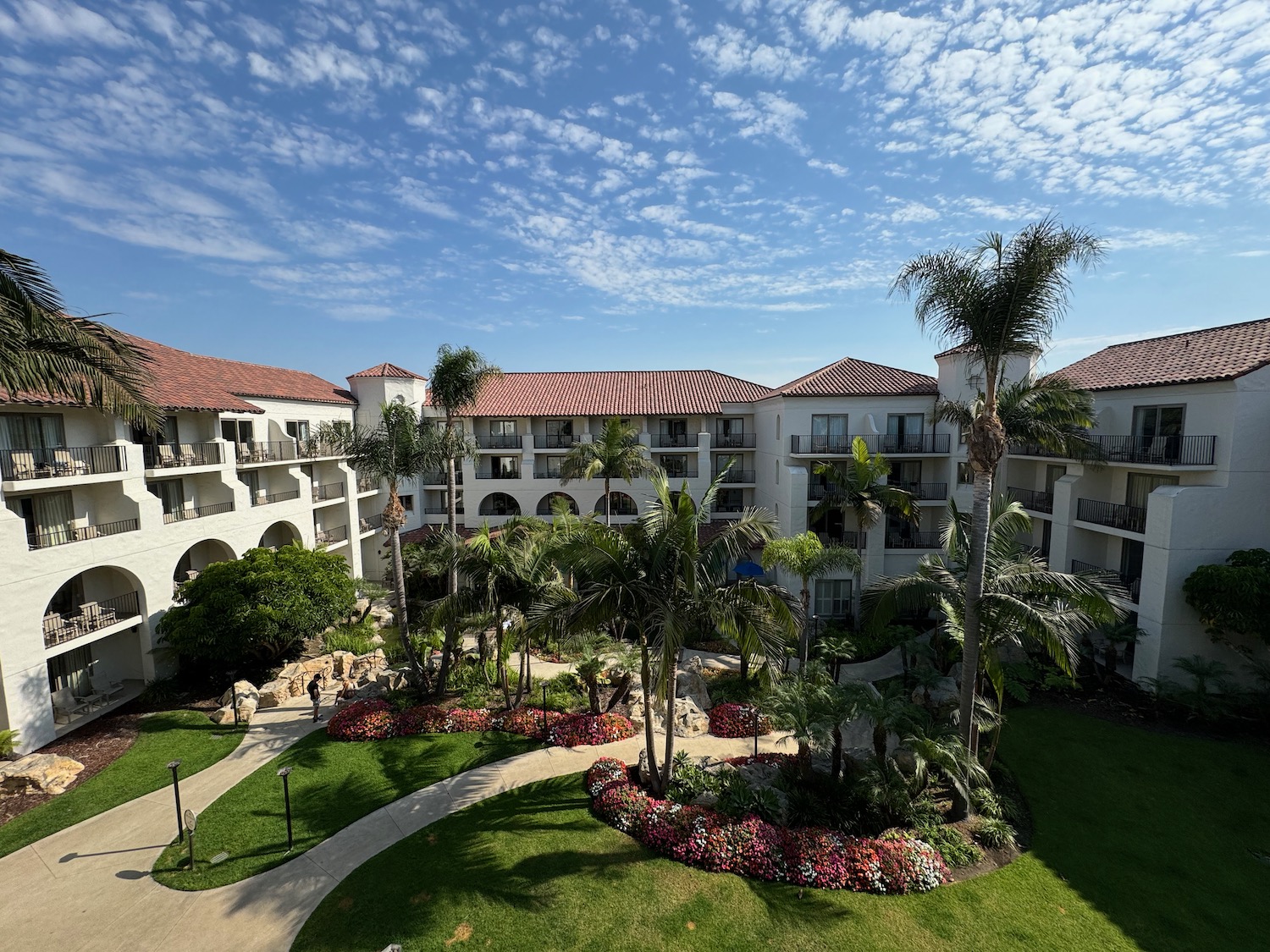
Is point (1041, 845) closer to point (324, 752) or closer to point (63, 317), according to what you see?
point (324, 752)

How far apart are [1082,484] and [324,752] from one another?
98.7 feet

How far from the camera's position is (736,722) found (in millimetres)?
17375

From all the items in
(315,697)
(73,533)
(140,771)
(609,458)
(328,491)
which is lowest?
(140,771)

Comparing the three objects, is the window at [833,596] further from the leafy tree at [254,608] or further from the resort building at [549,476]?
the leafy tree at [254,608]

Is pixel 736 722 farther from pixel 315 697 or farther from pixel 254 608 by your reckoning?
pixel 254 608

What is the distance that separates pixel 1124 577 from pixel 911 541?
8134mm

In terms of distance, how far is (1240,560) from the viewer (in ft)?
59.0

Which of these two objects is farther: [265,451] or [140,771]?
[265,451]

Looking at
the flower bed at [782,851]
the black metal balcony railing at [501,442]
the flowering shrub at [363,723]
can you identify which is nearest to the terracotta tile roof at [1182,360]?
the flower bed at [782,851]

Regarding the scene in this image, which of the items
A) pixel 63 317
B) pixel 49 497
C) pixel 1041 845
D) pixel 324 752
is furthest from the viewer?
pixel 49 497

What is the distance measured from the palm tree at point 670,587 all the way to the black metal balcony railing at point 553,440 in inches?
1025

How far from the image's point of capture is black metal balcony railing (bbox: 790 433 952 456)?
2880 centimetres

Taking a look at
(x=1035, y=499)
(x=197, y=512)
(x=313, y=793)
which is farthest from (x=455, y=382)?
(x=1035, y=499)

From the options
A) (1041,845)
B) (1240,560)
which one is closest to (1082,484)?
(1240,560)
